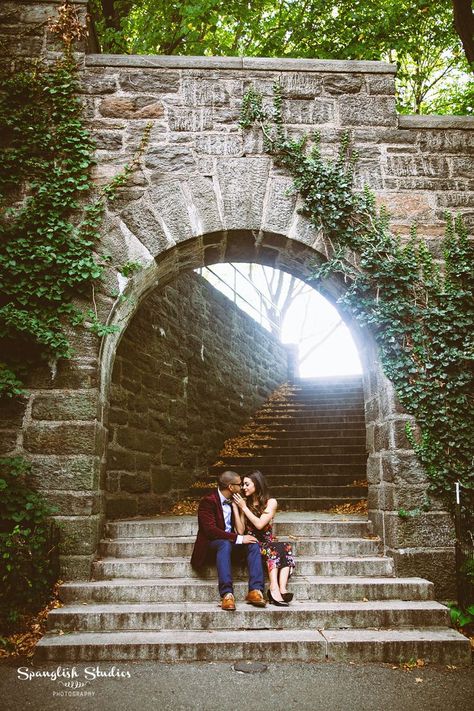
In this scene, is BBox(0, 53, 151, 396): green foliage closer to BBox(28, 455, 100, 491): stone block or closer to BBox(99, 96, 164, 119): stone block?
BBox(99, 96, 164, 119): stone block

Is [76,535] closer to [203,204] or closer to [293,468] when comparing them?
[203,204]

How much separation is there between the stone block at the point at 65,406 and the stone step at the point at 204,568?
1.24 metres

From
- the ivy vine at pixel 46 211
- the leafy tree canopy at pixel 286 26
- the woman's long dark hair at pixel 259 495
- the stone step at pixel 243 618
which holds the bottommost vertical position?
the stone step at pixel 243 618

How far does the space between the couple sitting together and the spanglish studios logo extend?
34.9 inches

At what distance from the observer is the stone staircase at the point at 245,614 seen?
342 centimetres

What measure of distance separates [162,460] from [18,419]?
8.37 feet

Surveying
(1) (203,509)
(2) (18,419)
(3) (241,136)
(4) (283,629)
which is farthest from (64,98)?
(4) (283,629)

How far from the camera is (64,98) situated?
4.87 metres

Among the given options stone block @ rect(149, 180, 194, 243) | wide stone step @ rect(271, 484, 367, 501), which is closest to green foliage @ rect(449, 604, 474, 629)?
wide stone step @ rect(271, 484, 367, 501)

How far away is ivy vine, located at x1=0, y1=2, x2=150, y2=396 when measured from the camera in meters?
4.48

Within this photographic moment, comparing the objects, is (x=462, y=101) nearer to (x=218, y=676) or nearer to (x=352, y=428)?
(x=352, y=428)

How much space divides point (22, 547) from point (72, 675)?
3.31 feet

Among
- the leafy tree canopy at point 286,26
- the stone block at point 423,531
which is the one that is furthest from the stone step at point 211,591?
the leafy tree canopy at point 286,26

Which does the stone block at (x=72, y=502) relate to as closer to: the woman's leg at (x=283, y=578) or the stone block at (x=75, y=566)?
the stone block at (x=75, y=566)
